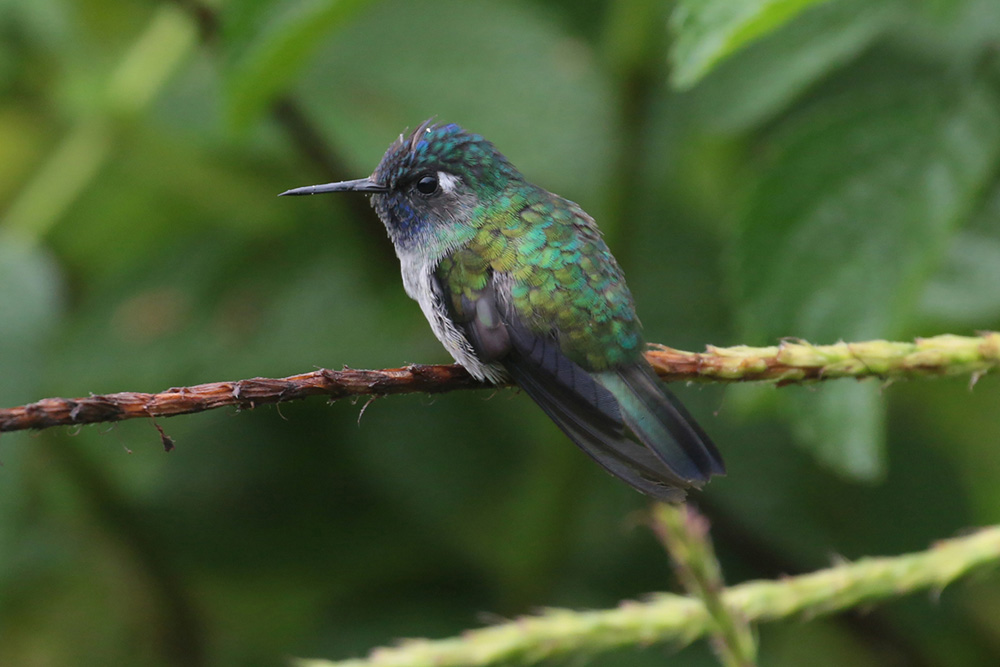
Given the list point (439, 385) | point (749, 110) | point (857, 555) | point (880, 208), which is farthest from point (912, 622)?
point (439, 385)

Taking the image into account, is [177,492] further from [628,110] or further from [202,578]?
[628,110]

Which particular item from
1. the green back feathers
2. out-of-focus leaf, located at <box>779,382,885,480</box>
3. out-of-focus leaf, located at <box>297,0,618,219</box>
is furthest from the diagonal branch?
out-of-focus leaf, located at <box>297,0,618,219</box>

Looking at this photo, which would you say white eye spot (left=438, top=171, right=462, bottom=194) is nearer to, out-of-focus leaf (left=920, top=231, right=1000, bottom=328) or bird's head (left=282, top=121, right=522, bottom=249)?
bird's head (left=282, top=121, right=522, bottom=249)

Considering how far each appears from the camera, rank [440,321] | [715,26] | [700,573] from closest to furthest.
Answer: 1. [700,573]
2. [715,26]
3. [440,321]

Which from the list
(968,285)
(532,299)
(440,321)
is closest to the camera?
(532,299)

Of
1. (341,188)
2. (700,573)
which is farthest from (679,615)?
(341,188)

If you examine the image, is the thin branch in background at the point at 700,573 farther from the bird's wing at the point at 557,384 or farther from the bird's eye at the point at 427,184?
the bird's eye at the point at 427,184

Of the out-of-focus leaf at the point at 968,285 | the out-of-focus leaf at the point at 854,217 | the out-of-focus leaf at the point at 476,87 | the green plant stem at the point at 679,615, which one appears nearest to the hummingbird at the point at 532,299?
the green plant stem at the point at 679,615

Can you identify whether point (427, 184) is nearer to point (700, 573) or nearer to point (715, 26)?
point (715, 26)
